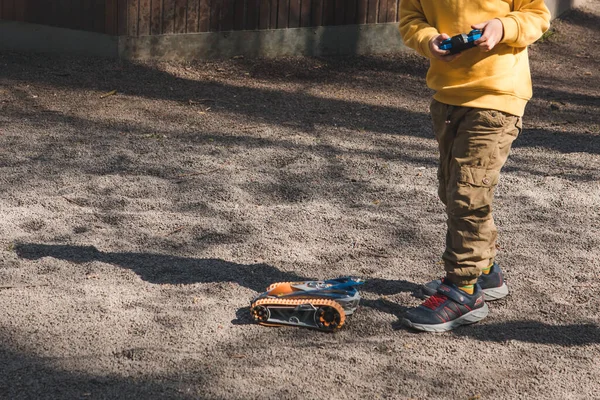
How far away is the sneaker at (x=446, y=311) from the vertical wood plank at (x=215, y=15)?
568 centimetres

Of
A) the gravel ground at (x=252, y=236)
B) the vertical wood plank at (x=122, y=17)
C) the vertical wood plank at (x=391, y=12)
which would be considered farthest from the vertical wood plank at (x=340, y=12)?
the vertical wood plank at (x=122, y=17)

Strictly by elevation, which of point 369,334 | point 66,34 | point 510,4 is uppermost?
point 510,4

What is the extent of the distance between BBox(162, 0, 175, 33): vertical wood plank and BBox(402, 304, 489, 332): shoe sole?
564 centimetres

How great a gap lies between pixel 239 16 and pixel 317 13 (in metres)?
0.87

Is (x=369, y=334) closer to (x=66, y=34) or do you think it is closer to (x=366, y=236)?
(x=366, y=236)

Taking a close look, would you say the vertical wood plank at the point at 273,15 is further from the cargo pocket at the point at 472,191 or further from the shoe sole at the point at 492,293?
the cargo pocket at the point at 472,191

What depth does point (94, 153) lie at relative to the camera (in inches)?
242

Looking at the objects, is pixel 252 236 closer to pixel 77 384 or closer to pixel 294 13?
pixel 77 384

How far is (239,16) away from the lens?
9094 mm

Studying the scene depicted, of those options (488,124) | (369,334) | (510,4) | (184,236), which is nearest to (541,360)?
(369,334)

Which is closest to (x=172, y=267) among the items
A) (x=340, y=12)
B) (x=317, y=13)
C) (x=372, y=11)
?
(x=317, y=13)

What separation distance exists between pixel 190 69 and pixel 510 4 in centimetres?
538

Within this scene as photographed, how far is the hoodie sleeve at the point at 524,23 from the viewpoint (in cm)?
357

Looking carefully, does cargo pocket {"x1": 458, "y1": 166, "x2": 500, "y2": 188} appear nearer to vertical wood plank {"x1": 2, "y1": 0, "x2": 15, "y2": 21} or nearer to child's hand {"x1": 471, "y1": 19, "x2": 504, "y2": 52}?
child's hand {"x1": 471, "y1": 19, "x2": 504, "y2": 52}
